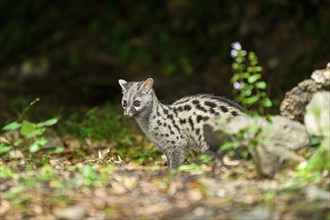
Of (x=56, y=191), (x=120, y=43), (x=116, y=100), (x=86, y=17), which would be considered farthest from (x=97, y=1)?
(x=56, y=191)

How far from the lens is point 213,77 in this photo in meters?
17.6

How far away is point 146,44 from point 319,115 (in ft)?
38.7

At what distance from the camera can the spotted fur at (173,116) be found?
10047mm

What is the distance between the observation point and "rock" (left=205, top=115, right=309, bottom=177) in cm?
771

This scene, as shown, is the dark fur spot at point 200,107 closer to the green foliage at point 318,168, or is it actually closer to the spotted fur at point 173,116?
the spotted fur at point 173,116

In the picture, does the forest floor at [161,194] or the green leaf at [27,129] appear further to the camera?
the green leaf at [27,129]

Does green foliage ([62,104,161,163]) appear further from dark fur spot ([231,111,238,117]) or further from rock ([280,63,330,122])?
rock ([280,63,330,122])

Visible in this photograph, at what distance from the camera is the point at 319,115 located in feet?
25.3

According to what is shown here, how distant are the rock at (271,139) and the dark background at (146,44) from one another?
745 centimetres

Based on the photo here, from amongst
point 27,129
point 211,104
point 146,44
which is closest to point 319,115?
point 211,104

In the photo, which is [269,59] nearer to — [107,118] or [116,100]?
[116,100]

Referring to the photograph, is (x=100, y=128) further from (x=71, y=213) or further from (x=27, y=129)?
(x=71, y=213)

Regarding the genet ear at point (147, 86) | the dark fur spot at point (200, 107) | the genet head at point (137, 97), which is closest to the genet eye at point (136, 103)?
the genet head at point (137, 97)

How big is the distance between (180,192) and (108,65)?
11578mm
